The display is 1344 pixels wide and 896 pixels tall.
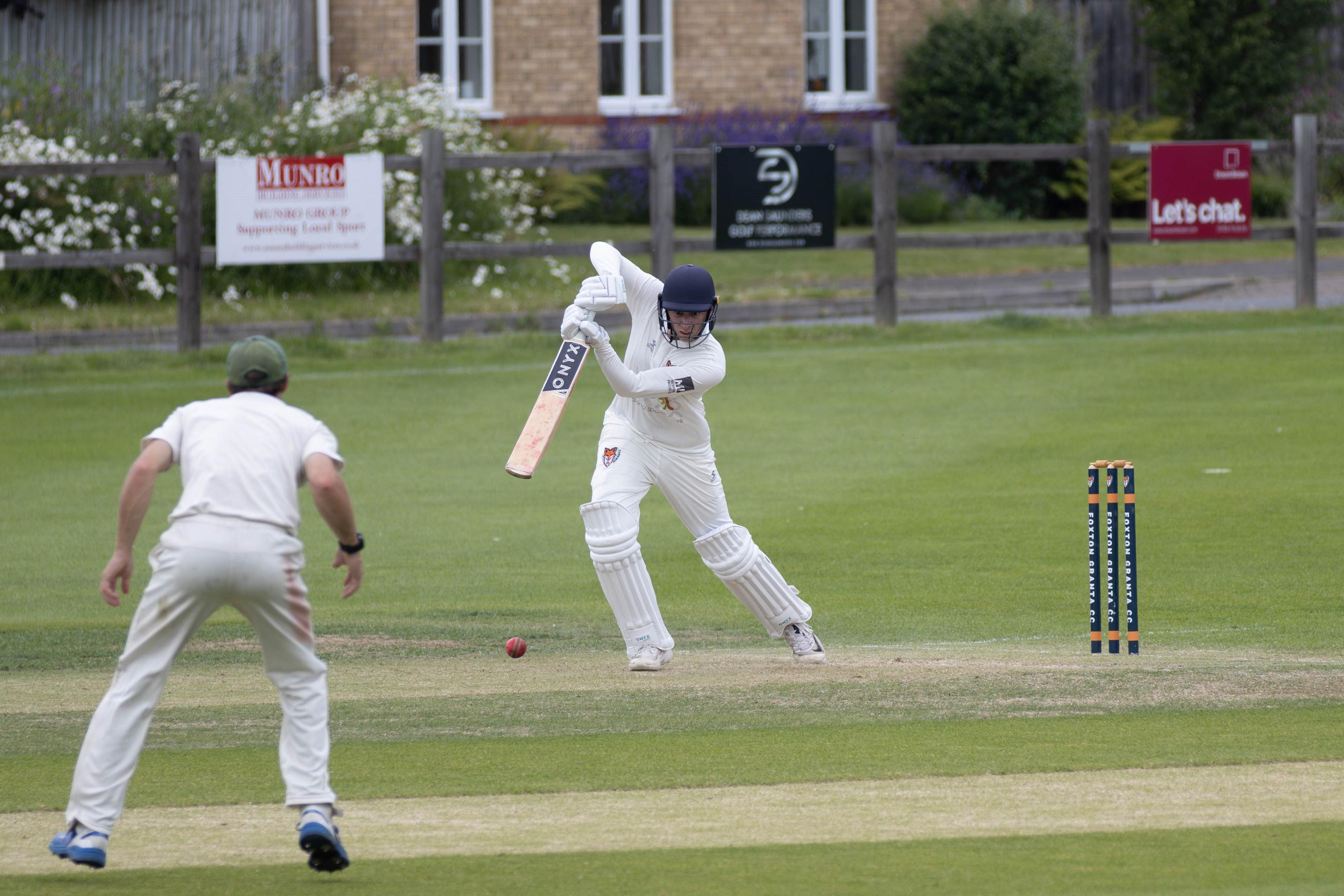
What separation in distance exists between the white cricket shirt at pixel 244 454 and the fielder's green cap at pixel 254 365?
0.16ft

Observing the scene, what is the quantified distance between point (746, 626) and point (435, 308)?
10.1 meters


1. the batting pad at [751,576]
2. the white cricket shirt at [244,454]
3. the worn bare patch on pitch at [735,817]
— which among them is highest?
the white cricket shirt at [244,454]

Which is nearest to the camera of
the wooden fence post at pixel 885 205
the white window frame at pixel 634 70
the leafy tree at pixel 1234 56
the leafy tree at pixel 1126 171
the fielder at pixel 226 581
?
the fielder at pixel 226 581

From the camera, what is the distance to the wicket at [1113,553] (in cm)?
837

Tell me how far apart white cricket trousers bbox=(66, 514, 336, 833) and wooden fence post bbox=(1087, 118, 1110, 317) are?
635 inches

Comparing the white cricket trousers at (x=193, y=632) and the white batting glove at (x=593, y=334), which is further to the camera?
the white batting glove at (x=593, y=334)

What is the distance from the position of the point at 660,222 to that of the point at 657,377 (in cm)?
1109

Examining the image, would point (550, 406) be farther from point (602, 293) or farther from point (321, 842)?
point (321, 842)

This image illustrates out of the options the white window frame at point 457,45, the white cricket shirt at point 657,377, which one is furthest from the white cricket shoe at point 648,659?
the white window frame at point 457,45

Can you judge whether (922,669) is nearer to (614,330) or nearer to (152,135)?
(614,330)

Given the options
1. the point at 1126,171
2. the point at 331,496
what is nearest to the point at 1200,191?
the point at 1126,171

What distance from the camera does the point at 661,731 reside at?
23.9 ft

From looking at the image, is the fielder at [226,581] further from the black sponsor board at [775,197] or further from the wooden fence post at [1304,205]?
the wooden fence post at [1304,205]

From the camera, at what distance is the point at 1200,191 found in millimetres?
20297
